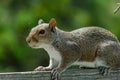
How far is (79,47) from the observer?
5586 mm

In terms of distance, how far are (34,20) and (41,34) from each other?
3130 millimetres

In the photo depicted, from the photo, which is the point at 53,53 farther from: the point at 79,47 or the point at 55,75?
the point at 55,75

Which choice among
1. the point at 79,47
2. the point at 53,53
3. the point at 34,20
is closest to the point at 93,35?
the point at 79,47

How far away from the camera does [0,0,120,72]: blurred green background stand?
8.63m

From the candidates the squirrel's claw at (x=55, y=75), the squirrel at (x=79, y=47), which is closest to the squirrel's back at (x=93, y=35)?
the squirrel at (x=79, y=47)

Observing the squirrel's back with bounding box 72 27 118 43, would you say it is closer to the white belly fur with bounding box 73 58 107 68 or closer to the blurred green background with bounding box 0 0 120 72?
the white belly fur with bounding box 73 58 107 68

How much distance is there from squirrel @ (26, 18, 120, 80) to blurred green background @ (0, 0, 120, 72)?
2.71m

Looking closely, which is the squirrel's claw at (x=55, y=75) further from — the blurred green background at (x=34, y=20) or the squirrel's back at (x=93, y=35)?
the blurred green background at (x=34, y=20)

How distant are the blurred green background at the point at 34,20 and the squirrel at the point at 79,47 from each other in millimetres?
2709

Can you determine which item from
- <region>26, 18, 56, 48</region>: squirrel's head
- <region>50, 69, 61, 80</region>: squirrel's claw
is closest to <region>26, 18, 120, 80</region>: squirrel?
<region>26, 18, 56, 48</region>: squirrel's head

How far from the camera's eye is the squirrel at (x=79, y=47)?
5.42 m

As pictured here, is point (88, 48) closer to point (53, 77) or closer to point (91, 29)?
point (91, 29)

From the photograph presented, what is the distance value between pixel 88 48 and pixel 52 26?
391 millimetres

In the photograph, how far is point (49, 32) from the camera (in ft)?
18.1
